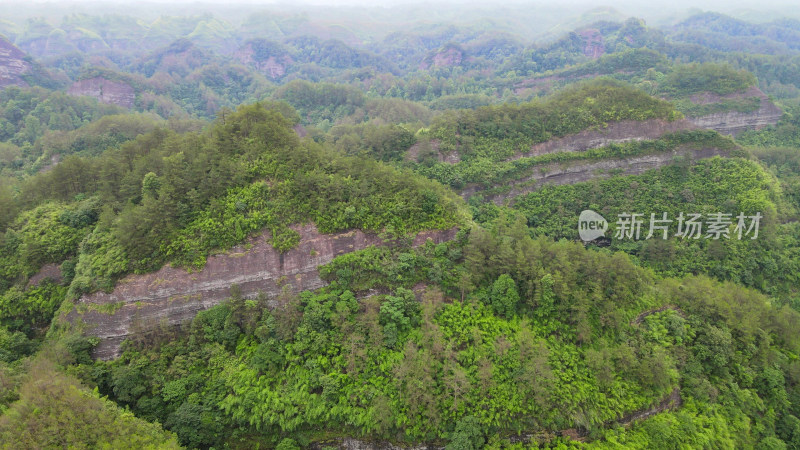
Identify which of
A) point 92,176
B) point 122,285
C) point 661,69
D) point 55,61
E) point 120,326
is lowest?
point 120,326

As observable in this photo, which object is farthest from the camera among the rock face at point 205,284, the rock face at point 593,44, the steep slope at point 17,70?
the rock face at point 593,44

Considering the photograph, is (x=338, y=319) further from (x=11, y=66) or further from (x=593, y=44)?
(x=593, y=44)

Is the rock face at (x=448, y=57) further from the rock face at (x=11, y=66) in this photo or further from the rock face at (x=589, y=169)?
the rock face at (x=11, y=66)

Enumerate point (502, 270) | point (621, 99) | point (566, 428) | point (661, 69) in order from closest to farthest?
point (566, 428), point (502, 270), point (621, 99), point (661, 69)

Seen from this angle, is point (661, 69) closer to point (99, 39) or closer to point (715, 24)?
point (715, 24)

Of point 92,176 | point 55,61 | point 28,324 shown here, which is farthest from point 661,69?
point 55,61

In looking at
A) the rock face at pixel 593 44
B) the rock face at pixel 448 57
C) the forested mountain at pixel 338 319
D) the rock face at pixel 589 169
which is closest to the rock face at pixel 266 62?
the rock face at pixel 448 57
